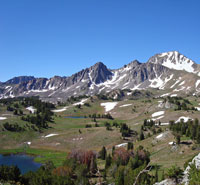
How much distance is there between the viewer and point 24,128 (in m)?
141

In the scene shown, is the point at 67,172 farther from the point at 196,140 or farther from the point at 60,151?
the point at 60,151

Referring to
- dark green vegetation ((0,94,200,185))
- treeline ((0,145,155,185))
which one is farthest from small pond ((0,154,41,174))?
treeline ((0,145,155,185))

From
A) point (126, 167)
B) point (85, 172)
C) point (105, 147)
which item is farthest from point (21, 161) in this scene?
point (126, 167)

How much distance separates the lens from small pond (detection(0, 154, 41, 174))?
8188 centimetres

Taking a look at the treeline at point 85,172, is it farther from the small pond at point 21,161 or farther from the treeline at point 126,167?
the small pond at point 21,161

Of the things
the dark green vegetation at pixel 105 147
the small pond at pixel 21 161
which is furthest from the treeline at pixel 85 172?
the small pond at pixel 21 161

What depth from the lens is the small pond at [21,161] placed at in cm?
8188

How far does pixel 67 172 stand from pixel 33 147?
224 ft

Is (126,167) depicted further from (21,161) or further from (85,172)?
(21,161)

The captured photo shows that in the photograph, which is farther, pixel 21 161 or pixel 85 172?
pixel 21 161

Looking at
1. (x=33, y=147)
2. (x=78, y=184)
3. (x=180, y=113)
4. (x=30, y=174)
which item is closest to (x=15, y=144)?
(x=33, y=147)

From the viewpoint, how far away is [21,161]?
90875 mm

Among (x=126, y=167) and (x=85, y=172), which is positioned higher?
(x=126, y=167)

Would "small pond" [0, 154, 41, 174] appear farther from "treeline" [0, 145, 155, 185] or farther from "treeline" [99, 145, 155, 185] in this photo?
"treeline" [99, 145, 155, 185]
